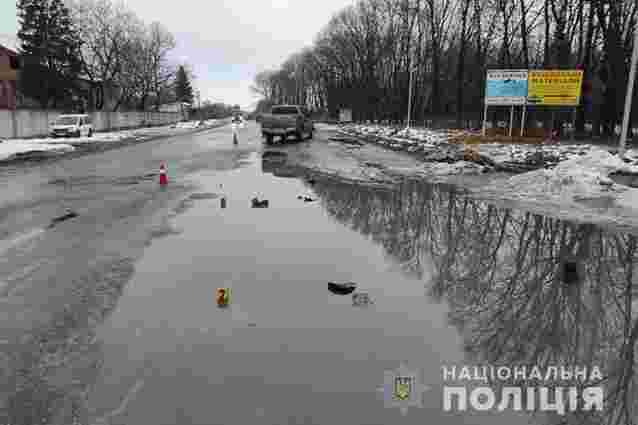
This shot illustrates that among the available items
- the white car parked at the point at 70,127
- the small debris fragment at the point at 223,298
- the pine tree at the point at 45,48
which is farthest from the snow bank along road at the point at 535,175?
the pine tree at the point at 45,48

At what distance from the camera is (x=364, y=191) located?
11555 millimetres

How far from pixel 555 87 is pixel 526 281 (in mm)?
24388

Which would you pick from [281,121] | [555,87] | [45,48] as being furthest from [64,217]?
[45,48]

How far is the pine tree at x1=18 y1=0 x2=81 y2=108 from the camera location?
161 feet

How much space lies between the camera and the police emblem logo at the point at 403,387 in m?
3.10

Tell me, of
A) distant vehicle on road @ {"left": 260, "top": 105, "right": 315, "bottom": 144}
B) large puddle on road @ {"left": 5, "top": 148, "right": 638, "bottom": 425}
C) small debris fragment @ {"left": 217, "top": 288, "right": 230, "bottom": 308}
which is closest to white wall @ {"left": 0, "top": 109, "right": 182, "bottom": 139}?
distant vehicle on road @ {"left": 260, "top": 105, "right": 315, "bottom": 144}

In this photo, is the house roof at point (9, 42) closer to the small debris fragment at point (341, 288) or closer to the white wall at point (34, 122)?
the white wall at point (34, 122)

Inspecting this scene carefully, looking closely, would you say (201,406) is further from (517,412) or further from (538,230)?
(538,230)

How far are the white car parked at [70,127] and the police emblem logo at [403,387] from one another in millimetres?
37885

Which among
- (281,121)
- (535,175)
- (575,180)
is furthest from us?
(281,121)

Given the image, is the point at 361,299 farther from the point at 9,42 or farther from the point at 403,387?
the point at 9,42

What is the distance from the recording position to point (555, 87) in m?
25.4

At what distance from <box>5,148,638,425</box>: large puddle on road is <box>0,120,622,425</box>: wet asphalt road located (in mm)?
17
